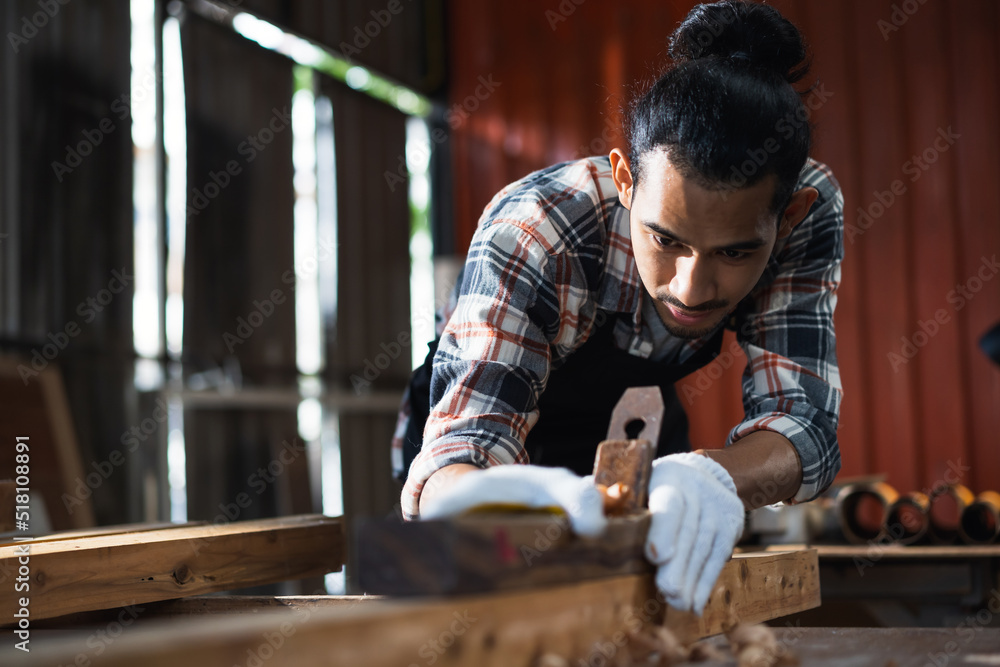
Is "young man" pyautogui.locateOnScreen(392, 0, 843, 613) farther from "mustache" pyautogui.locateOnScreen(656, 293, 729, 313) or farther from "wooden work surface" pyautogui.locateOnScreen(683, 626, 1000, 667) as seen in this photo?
"wooden work surface" pyautogui.locateOnScreen(683, 626, 1000, 667)

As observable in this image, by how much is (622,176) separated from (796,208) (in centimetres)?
28

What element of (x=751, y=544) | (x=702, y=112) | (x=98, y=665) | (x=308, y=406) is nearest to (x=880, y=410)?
(x=751, y=544)

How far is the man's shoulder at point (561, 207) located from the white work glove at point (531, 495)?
57 centimetres

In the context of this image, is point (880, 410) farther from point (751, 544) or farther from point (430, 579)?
point (430, 579)

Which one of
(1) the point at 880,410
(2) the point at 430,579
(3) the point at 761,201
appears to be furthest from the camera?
(1) the point at 880,410

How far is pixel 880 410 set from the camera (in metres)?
4.42

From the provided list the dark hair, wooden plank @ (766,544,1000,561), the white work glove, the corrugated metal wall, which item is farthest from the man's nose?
the corrugated metal wall

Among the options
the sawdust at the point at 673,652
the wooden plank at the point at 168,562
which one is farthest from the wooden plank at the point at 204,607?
the sawdust at the point at 673,652

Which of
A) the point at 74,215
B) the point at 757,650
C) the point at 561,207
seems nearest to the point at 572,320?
the point at 561,207

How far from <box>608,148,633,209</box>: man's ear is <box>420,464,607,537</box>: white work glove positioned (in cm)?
64

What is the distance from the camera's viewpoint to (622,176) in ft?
4.94

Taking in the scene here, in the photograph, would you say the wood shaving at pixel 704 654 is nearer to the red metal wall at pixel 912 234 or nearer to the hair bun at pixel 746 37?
the hair bun at pixel 746 37

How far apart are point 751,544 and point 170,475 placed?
259 centimetres

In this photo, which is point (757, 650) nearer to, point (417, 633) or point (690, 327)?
point (417, 633)
